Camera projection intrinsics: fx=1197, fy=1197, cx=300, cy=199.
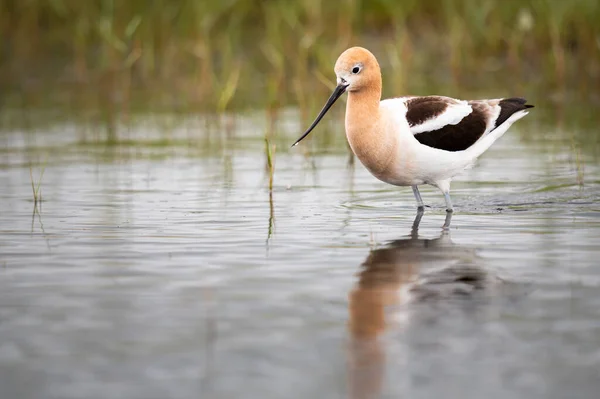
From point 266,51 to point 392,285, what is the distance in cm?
1248

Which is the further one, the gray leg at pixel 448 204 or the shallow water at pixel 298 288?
the gray leg at pixel 448 204

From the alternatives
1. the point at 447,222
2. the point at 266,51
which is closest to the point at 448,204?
the point at 447,222

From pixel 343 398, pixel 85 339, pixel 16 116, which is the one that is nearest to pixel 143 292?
pixel 85 339

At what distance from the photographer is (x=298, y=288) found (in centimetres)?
584

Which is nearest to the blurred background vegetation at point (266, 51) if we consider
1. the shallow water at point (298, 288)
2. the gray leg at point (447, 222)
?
the shallow water at point (298, 288)

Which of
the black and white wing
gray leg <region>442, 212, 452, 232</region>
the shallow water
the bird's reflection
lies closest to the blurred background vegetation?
the black and white wing

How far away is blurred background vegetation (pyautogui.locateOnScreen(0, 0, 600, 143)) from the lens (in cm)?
1559

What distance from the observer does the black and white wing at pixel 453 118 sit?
8.56m

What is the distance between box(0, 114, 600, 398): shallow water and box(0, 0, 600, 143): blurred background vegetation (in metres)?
5.59

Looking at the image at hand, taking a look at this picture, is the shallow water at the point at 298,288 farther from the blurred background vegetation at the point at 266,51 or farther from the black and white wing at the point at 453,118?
the blurred background vegetation at the point at 266,51

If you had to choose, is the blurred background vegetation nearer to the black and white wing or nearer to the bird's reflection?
the black and white wing

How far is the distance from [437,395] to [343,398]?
1.08ft

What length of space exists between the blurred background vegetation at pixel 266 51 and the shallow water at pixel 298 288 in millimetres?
5595

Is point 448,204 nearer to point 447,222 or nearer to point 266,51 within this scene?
point 447,222
